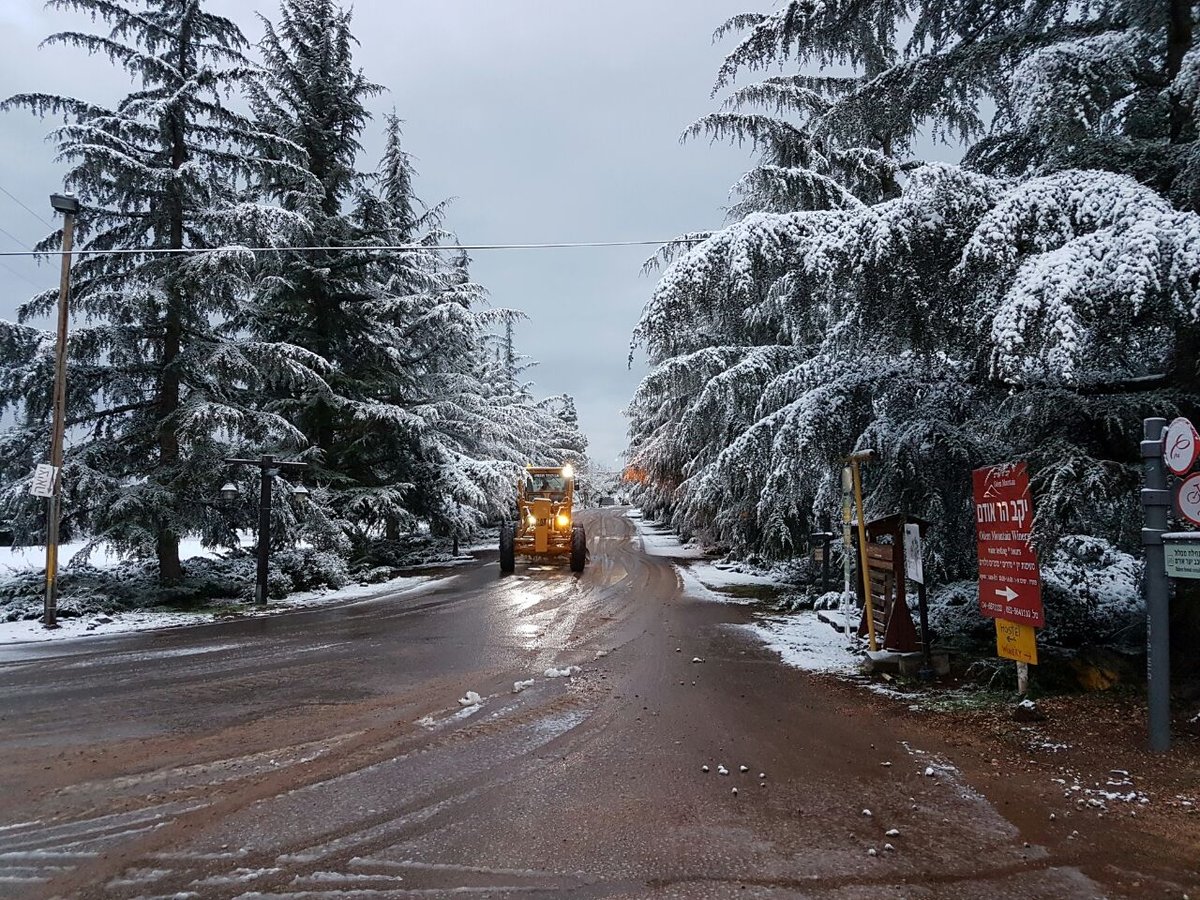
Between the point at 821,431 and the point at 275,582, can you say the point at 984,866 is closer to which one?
the point at 821,431

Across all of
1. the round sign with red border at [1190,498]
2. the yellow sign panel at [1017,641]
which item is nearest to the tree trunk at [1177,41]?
the round sign with red border at [1190,498]

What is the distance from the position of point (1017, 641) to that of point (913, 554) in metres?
1.33

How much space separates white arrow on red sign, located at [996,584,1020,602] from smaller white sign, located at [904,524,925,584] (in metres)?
0.86

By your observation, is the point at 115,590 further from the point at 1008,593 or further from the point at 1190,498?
the point at 1190,498

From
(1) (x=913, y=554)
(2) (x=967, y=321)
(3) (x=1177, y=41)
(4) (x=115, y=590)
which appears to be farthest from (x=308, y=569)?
(3) (x=1177, y=41)

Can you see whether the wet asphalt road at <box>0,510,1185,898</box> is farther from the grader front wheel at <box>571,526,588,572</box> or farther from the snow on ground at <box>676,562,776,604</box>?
the grader front wheel at <box>571,526,588,572</box>

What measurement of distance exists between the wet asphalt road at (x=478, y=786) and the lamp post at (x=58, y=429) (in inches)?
104

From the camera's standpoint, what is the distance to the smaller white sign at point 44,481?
10441 millimetres

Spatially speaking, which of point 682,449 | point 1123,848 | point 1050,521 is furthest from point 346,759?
point 682,449

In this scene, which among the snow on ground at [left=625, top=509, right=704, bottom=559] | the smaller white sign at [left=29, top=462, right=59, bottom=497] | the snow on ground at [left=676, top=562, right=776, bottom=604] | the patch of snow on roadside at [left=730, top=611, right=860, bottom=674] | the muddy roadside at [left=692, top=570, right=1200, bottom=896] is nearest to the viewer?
the muddy roadside at [left=692, top=570, right=1200, bottom=896]

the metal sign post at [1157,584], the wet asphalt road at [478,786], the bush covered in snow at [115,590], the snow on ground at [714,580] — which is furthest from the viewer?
the snow on ground at [714,580]

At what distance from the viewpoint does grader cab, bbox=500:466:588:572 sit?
Answer: 18297 mm

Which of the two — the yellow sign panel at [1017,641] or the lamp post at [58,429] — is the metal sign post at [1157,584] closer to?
the yellow sign panel at [1017,641]

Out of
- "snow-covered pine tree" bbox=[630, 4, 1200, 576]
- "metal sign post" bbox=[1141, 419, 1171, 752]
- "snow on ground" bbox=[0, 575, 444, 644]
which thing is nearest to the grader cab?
"snow on ground" bbox=[0, 575, 444, 644]
